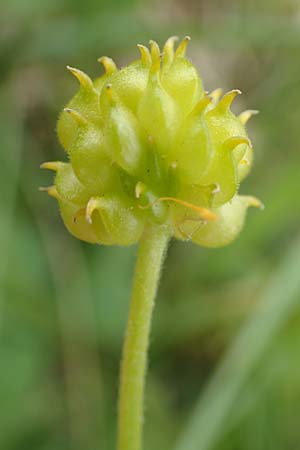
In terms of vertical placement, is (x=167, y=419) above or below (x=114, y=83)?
below

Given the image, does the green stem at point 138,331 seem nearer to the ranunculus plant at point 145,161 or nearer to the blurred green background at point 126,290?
the ranunculus plant at point 145,161

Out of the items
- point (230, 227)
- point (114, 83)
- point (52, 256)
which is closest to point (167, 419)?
point (52, 256)

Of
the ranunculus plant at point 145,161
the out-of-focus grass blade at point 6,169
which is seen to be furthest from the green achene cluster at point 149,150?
the out-of-focus grass blade at point 6,169

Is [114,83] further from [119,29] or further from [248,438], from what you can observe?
[119,29]

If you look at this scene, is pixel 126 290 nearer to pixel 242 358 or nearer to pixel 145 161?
pixel 242 358

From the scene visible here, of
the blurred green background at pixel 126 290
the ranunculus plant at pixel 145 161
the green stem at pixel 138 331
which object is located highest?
the ranunculus plant at pixel 145 161

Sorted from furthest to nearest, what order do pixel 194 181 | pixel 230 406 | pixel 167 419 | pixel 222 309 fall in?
pixel 222 309 → pixel 167 419 → pixel 230 406 → pixel 194 181

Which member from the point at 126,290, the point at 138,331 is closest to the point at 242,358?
the point at 126,290
